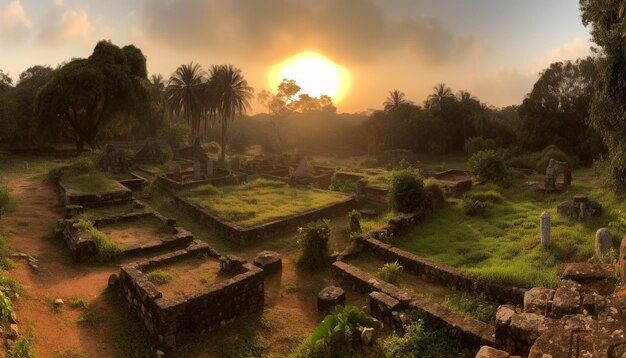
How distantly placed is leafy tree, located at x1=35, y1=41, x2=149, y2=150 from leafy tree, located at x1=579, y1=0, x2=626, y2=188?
3029 cm

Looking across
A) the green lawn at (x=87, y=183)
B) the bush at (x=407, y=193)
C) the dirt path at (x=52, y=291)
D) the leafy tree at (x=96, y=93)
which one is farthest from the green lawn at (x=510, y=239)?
the leafy tree at (x=96, y=93)

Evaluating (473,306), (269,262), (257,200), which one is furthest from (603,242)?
(257,200)

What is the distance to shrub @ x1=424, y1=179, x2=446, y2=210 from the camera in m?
15.5

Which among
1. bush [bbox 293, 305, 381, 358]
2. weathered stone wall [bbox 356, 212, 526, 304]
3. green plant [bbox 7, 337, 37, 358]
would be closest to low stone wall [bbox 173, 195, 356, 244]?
weathered stone wall [bbox 356, 212, 526, 304]

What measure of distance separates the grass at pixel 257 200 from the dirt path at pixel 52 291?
5.62 meters

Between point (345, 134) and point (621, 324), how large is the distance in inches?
2042

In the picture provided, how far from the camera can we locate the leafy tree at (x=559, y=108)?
3588 cm

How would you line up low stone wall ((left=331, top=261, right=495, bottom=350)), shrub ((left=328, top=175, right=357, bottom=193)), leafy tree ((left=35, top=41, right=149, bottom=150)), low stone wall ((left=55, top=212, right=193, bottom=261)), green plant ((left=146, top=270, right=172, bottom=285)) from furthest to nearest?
leafy tree ((left=35, top=41, right=149, bottom=150)), shrub ((left=328, top=175, right=357, bottom=193)), low stone wall ((left=55, top=212, right=193, bottom=261)), green plant ((left=146, top=270, right=172, bottom=285)), low stone wall ((left=331, top=261, right=495, bottom=350))

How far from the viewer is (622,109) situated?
44.8 feet

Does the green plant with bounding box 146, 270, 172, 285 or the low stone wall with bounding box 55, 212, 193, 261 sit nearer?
the green plant with bounding box 146, 270, 172, 285

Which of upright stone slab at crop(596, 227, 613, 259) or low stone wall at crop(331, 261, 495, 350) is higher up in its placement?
upright stone slab at crop(596, 227, 613, 259)

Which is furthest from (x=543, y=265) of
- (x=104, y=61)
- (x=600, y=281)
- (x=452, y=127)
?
(x=452, y=127)

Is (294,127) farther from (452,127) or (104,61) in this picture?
(104,61)

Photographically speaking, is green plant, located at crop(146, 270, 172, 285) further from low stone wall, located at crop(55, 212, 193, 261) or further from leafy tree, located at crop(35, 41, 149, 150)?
leafy tree, located at crop(35, 41, 149, 150)
